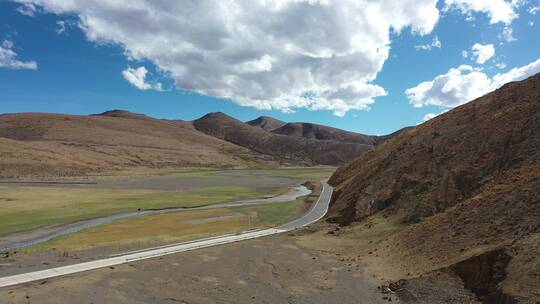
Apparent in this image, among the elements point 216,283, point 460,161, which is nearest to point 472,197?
point 460,161

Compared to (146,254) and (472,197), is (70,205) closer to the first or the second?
(146,254)

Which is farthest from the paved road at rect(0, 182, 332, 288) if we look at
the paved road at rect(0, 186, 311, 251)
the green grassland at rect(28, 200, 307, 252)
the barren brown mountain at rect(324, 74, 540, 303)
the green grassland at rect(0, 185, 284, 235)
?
the green grassland at rect(0, 185, 284, 235)

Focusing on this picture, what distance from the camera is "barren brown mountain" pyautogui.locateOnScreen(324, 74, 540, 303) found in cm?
1900

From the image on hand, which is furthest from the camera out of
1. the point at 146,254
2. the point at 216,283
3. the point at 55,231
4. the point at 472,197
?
the point at 55,231

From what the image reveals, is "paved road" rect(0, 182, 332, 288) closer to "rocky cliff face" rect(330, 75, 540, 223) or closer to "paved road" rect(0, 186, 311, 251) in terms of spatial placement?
"rocky cliff face" rect(330, 75, 540, 223)

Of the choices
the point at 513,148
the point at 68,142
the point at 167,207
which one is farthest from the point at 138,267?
the point at 68,142

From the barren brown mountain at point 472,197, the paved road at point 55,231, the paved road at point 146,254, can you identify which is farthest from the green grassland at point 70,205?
the barren brown mountain at point 472,197

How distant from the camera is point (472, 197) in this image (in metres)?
29.8

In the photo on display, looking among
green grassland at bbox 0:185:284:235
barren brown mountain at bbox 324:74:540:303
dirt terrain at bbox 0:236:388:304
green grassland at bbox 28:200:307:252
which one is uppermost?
barren brown mountain at bbox 324:74:540:303

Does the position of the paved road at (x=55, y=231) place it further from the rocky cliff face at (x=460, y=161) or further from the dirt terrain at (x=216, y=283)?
the rocky cliff face at (x=460, y=161)

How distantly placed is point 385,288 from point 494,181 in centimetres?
1501

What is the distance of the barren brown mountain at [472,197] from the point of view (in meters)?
19.0

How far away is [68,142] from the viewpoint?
654ft

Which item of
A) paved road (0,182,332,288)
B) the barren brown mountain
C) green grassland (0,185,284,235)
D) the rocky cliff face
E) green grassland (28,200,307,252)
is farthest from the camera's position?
green grassland (0,185,284,235)
